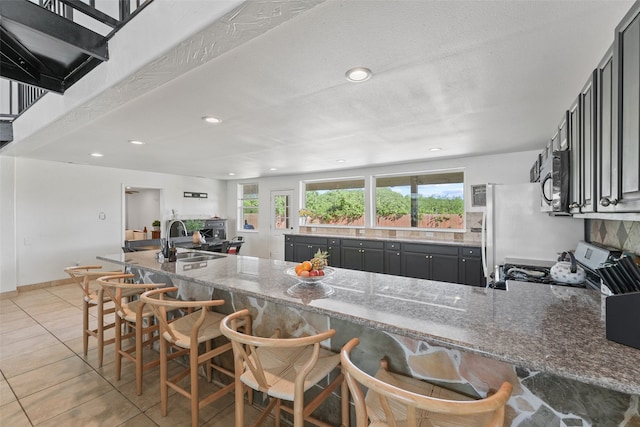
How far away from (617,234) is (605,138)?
1481 mm

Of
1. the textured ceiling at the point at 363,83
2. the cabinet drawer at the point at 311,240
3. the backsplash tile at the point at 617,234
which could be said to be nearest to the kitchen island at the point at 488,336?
the backsplash tile at the point at 617,234

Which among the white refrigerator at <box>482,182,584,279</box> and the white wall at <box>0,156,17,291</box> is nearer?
the white refrigerator at <box>482,182,584,279</box>

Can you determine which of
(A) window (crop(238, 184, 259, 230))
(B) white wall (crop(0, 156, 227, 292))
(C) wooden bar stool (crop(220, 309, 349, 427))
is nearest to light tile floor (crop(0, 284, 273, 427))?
(C) wooden bar stool (crop(220, 309, 349, 427))

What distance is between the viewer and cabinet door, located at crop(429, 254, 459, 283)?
4.49 metres

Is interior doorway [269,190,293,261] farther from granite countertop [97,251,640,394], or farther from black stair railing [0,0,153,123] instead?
granite countertop [97,251,640,394]

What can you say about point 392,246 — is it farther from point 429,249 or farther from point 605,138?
point 605,138

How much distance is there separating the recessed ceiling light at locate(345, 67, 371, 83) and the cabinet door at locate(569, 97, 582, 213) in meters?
1.36

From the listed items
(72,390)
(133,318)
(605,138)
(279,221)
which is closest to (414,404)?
(605,138)

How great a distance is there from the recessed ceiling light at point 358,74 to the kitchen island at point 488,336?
139cm

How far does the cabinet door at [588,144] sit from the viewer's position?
1525 mm

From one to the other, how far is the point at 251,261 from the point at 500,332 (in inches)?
82.3

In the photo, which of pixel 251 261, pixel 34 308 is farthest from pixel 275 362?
pixel 34 308

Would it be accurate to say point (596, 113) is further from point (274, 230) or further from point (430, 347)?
point (274, 230)

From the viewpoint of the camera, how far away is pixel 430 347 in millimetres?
1337
